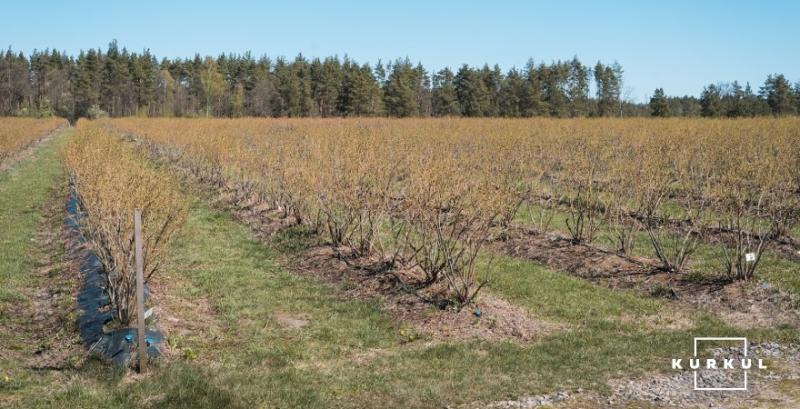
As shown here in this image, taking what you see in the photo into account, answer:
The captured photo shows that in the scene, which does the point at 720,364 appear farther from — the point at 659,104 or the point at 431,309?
the point at 659,104

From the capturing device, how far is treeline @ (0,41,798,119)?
2168 inches

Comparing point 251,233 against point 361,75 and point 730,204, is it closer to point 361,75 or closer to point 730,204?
point 730,204

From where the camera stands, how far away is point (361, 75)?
57.3m

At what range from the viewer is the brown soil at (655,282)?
7523 mm

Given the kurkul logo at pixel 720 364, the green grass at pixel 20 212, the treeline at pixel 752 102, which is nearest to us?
the kurkul logo at pixel 720 364

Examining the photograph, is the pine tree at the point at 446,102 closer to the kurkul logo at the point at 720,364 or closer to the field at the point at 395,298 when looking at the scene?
the field at the point at 395,298

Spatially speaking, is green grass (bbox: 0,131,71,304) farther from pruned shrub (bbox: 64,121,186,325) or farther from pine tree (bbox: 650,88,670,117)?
pine tree (bbox: 650,88,670,117)

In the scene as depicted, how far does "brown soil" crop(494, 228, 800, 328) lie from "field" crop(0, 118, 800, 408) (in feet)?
0.12

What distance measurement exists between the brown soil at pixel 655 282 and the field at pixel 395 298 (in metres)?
0.04

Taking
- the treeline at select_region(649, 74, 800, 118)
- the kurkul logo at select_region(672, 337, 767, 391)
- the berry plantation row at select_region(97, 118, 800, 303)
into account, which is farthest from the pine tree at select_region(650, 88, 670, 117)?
the kurkul logo at select_region(672, 337, 767, 391)

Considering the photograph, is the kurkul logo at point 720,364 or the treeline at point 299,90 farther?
the treeline at point 299,90

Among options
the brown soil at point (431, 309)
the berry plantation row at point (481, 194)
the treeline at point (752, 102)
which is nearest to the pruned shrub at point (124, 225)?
the brown soil at point (431, 309)

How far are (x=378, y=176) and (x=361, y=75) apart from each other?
4865 cm

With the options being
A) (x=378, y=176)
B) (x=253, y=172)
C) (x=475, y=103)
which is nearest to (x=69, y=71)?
(x=475, y=103)
